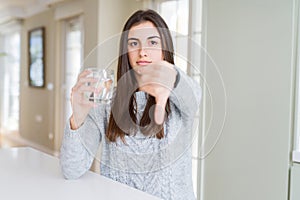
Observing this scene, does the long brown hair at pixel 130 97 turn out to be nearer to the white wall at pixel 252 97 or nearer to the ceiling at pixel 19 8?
the white wall at pixel 252 97

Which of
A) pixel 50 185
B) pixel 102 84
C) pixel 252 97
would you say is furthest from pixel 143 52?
pixel 252 97

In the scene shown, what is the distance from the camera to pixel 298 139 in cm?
177

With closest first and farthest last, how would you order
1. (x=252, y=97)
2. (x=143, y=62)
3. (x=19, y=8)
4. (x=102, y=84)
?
(x=143, y=62) → (x=102, y=84) → (x=252, y=97) → (x=19, y=8)

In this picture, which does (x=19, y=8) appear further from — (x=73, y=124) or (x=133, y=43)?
(x=133, y=43)

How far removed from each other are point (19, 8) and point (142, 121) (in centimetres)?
519

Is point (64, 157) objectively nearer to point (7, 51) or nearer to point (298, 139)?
point (298, 139)

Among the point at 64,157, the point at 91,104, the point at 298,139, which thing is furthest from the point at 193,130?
the point at 298,139

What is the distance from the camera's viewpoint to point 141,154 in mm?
714

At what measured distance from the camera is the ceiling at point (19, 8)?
15.6 ft

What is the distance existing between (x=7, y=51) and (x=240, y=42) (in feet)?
17.0

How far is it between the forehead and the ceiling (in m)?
4.31

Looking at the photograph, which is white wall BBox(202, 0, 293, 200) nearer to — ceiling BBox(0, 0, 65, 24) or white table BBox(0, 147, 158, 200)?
white table BBox(0, 147, 158, 200)

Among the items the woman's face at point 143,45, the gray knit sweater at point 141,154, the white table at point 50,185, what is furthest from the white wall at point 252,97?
the woman's face at point 143,45

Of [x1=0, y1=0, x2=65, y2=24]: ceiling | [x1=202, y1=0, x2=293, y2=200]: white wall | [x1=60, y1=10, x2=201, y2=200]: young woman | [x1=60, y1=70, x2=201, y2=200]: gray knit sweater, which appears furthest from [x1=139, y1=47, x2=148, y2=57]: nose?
[x1=0, y1=0, x2=65, y2=24]: ceiling
